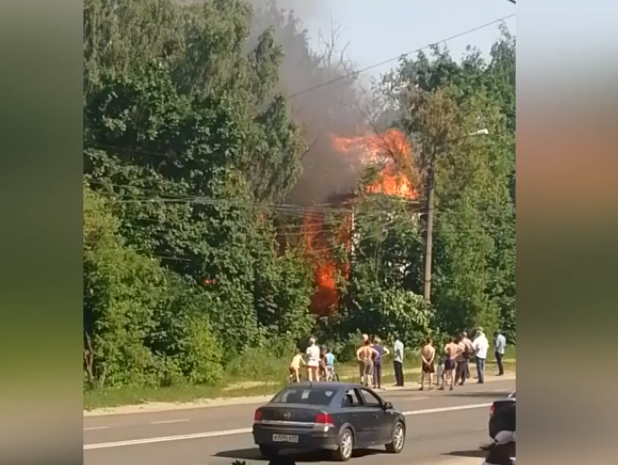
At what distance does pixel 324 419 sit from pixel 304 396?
0.12 meters

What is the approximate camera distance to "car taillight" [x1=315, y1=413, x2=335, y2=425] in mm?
3641

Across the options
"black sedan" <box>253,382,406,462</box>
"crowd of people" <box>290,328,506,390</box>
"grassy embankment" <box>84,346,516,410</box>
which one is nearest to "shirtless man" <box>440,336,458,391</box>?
"crowd of people" <box>290,328,506,390</box>

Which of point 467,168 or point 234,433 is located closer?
point 234,433

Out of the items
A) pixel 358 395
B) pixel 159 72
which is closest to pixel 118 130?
pixel 159 72

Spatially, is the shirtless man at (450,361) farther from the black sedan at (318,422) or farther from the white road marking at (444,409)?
the black sedan at (318,422)

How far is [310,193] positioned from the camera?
12.3 ft

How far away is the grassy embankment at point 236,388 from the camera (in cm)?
355

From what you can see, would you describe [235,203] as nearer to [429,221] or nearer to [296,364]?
[296,364]

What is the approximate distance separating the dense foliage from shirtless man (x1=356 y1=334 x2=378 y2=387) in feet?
0.24

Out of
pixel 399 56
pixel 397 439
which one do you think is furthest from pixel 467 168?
pixel 397 439

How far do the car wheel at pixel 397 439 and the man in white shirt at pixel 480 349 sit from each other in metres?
0.39

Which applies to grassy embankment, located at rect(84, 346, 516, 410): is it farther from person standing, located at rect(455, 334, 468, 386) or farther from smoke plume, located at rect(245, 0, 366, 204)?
smoke plume, located at rect(245, 0, 366, 204)

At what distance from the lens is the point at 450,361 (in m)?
3.87

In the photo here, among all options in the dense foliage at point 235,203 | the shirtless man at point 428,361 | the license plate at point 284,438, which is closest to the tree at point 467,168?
the dense foliage at point 235,203
